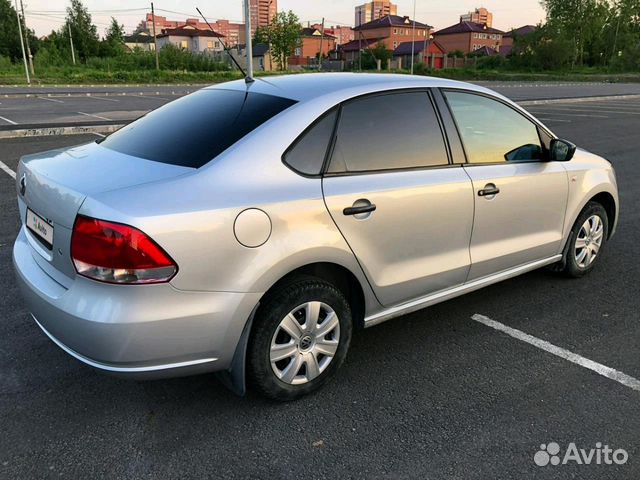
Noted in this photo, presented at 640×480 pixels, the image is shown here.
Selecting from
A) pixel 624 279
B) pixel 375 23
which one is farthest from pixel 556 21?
pixel 624 279

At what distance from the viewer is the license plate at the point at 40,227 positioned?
2.62 m

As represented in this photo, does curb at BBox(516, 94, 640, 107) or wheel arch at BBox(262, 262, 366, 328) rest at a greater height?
wheel arch at BBox(262, 262, 366, 328)

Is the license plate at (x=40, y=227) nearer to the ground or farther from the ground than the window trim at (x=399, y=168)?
nearer to the ground

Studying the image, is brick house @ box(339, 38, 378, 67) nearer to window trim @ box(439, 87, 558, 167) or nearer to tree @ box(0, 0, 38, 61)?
tree @ box(0, 0, 38, 61)

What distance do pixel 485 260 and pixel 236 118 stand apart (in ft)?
6.05

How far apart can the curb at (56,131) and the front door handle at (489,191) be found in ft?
33.7

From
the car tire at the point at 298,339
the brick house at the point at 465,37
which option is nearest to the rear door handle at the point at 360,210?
the car tire at the point at 298,339

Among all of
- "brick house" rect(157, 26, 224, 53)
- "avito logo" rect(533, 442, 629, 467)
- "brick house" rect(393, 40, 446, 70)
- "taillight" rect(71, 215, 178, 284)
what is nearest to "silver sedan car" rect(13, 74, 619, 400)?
"taillight" rect(71, 215, 178, 284)

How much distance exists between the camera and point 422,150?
329 centimetres

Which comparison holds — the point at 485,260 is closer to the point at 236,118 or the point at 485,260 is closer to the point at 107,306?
the point at 236,118

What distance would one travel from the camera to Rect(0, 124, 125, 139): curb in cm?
1102

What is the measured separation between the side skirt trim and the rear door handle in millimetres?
644

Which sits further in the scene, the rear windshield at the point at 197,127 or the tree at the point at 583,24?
the tree at the point at 583,24

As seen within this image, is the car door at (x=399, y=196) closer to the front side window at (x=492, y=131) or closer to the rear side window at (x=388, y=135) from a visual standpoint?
the rear side window at (x=388, y=135)
